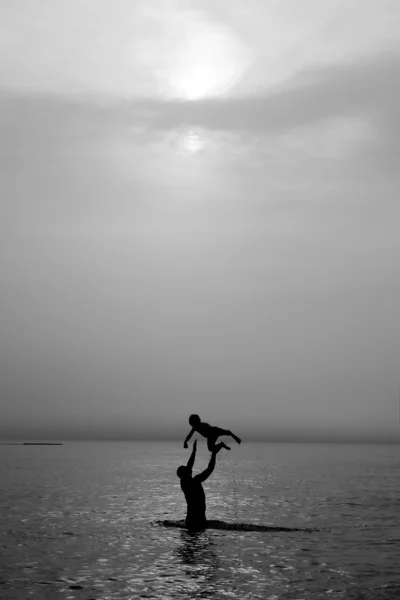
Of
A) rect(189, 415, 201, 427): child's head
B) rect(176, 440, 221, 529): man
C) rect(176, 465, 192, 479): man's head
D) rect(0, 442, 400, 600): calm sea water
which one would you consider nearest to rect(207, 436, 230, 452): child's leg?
rect(176, 440, 221, 529): man

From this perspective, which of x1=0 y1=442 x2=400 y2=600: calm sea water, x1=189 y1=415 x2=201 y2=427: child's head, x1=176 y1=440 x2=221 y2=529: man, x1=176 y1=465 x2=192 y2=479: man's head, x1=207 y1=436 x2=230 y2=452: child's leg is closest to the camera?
x1=0 y1=442 x2=400 y2=600: calm sea water

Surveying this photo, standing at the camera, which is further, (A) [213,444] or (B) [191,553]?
(A) [213,444]

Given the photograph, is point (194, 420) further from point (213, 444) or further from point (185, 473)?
point (185, 473)

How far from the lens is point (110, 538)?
27531mm

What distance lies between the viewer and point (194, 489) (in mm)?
27047

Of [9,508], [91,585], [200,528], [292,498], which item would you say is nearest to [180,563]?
[91,585]

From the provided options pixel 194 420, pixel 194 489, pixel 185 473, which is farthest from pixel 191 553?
pixel 194 420

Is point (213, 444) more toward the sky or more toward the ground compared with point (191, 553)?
more toward the sky

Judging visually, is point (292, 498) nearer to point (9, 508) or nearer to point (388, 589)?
point (9, 508)

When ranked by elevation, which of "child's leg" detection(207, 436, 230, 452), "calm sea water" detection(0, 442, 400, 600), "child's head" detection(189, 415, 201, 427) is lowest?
"calm sea water" detection(0, 442, 400, 600)

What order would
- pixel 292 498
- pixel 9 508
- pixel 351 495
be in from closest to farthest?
pixel 9 508 < pixel 292 498 < pixel 351 495

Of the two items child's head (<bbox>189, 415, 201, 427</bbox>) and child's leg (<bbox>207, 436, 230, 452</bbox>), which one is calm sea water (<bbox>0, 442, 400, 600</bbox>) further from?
child's head (<bbox>189, 415, 201, 427</bbox>)

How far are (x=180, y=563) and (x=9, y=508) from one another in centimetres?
2100

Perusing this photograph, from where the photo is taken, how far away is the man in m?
26.8
